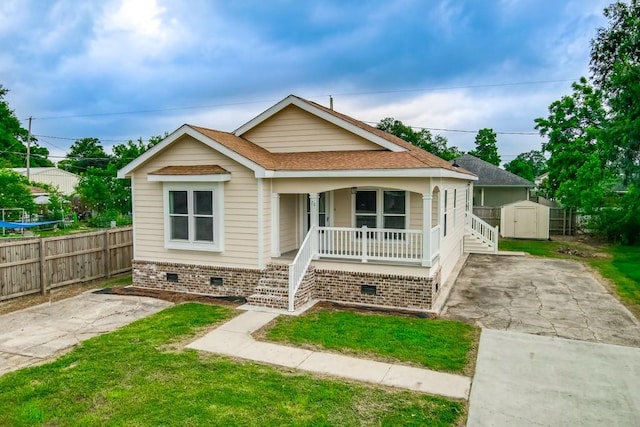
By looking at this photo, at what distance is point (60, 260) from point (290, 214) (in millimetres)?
6286

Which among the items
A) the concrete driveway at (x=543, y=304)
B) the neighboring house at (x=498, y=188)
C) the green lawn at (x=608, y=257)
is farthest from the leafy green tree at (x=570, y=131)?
the concrete driveway at (x=543, y=304)

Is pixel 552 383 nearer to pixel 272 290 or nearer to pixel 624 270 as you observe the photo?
pixel 272 290

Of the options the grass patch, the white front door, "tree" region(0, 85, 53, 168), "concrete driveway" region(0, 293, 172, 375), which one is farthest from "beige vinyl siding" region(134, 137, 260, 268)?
"tree" region(0, 85, 53, 168)

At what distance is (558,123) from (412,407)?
1226 inches

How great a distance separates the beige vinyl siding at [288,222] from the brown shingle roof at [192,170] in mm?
1989

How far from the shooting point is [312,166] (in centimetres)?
1108

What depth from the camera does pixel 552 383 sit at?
20.3 ft

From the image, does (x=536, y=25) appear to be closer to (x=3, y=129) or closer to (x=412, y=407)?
(x=412, y=407)

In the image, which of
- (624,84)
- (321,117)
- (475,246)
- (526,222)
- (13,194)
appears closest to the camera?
(624,84)

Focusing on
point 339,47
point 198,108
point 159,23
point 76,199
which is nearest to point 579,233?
point 339,47

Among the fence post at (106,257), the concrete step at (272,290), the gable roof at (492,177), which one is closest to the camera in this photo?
the concrete step at (272,290)

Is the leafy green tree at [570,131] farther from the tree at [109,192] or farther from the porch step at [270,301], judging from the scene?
the tree at [109,192]

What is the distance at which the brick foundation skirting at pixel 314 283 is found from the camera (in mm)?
10141

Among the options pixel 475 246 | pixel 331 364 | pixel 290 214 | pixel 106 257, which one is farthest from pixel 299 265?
pixel 475 246
